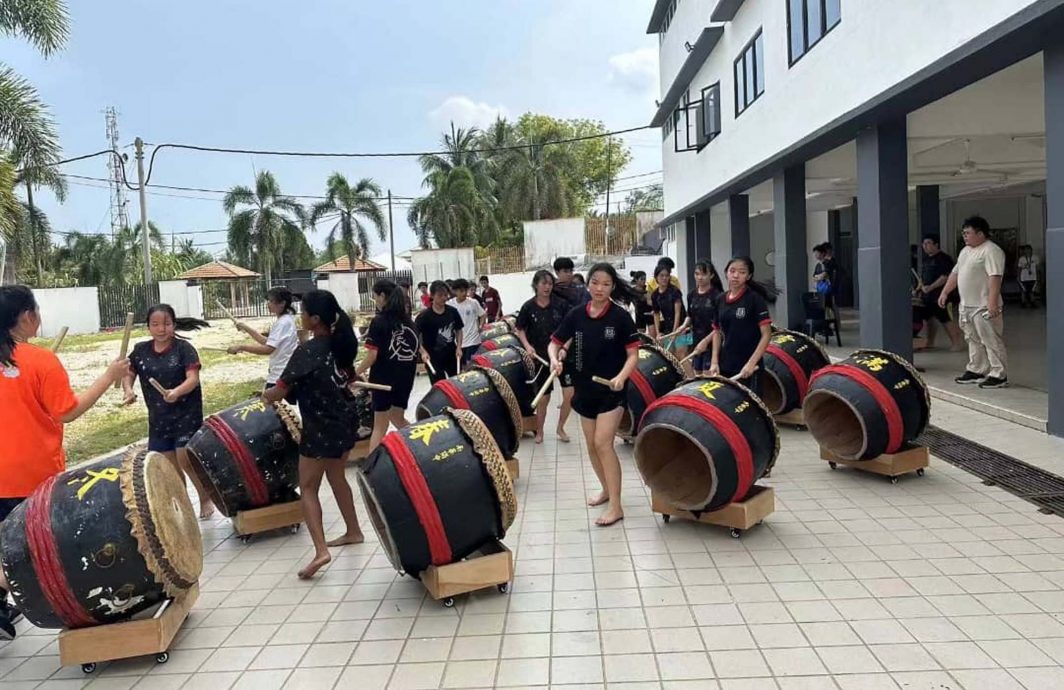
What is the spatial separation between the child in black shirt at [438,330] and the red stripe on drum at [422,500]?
13.6 feet

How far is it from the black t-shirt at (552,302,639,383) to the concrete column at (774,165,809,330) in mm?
9246

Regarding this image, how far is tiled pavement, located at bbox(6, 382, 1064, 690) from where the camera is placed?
3623 mm

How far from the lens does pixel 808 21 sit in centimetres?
1212

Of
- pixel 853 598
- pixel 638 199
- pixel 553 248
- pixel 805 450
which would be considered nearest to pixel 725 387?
pixel 853 598

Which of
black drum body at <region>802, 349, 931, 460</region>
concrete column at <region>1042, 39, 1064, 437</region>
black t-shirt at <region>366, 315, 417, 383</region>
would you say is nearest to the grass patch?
black t-shirt at <region>366, 315, 417, 383</region>

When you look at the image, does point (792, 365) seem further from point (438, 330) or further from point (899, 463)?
point (438, 330)

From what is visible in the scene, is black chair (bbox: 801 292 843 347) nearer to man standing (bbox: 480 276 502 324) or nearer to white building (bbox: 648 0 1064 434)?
white building (bbox: 648 0 1064 434)

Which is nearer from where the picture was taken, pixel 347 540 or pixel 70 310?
pixel 347 540

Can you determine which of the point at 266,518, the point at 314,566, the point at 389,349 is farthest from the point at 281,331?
the point at 314,566

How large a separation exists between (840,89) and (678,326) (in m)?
3.86

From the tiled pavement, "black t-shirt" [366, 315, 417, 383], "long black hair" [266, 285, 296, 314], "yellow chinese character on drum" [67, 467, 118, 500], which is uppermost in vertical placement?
"long black hair" [266, 285, 296, 314]

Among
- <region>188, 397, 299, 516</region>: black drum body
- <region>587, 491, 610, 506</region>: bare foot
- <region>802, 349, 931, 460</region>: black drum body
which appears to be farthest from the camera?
<region>587, 491, 610, 506</region>: bare foot

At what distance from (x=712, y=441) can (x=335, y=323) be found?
2458mm

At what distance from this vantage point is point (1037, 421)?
7418mm
